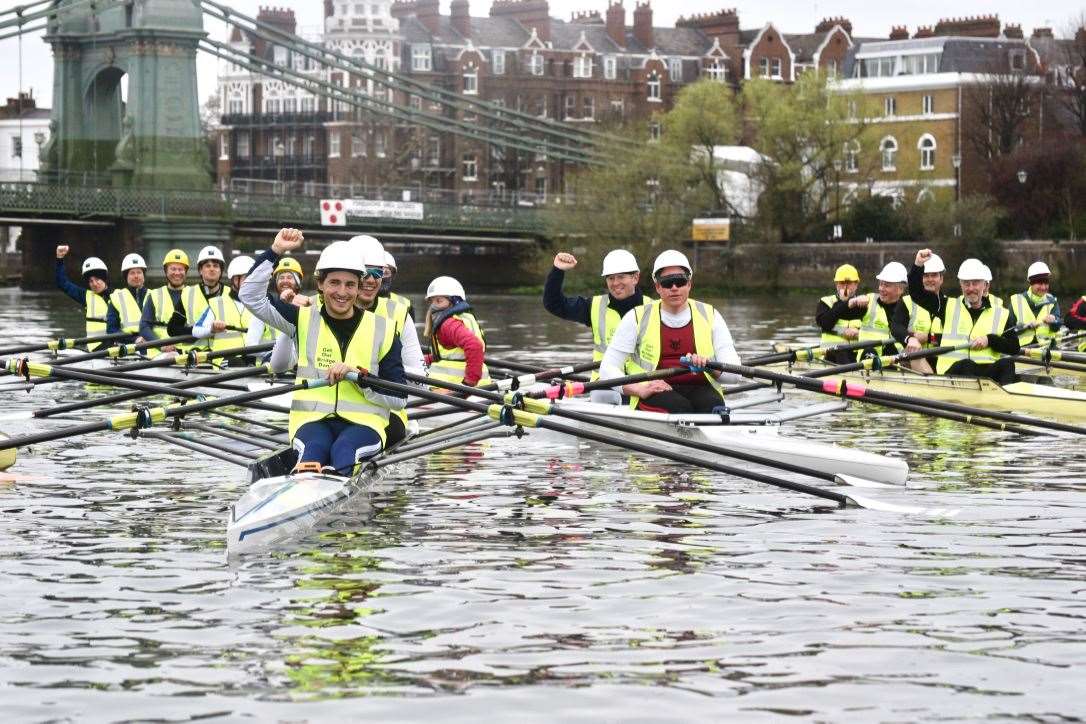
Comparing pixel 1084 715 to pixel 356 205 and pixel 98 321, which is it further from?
pixel 356 205

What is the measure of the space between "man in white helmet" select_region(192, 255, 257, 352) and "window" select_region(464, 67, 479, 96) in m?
74.8

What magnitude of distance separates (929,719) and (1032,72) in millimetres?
75786

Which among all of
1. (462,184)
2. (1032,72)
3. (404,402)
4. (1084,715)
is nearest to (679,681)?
(1084,715)

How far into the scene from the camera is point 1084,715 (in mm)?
7574

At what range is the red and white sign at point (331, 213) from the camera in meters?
63.0

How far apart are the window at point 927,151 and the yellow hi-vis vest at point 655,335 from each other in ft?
226

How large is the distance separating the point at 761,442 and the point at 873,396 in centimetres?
93

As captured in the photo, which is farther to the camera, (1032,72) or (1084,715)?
(1032,72)

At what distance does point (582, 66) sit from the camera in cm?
9669

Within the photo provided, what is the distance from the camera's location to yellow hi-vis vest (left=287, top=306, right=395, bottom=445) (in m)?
11.7

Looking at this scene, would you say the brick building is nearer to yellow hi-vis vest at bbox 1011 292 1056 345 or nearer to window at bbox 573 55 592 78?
window at bbox 573 55 592 78

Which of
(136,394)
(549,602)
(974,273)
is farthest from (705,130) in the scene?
(549,602)

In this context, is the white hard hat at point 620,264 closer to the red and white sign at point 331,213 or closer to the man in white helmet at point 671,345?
the man in white helmet at point 671,345

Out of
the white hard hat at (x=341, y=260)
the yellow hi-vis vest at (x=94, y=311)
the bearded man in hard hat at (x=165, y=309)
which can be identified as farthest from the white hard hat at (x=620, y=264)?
the yellow hi-vis vest at (x=94, y=311)
